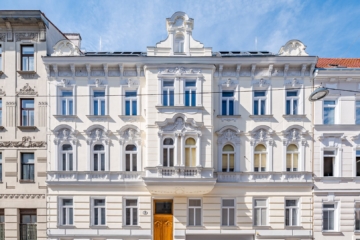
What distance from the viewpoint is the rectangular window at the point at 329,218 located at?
38.4 ft

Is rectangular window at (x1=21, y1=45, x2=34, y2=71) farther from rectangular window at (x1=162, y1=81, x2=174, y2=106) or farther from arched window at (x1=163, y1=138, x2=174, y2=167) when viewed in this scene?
arched window at (x1=163, y1=138, x2=174, y2=167)

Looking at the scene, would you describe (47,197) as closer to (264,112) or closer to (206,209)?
(206,209)

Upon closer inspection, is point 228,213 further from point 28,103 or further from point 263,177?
point 28,103

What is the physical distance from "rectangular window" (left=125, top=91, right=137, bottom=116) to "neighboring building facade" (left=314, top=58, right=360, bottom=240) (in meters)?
9.00

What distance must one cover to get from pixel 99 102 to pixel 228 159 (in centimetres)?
709

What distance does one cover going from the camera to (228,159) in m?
11.8

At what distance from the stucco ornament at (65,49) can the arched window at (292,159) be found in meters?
11.7

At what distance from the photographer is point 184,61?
37.1ft

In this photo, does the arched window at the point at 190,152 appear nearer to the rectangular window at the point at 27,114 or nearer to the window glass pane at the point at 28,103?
the rectangular window at the point at 27,114

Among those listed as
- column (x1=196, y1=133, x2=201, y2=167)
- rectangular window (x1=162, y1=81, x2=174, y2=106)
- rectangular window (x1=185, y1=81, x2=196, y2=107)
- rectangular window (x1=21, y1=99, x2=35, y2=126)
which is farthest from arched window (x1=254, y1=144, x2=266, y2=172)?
rectangular window (x1=21, y1=99, x2=35, y2=126)

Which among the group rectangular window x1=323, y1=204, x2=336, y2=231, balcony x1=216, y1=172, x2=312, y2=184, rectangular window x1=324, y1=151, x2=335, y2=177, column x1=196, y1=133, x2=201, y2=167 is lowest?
rectangular window x1=323, y1=204, x2=336, y2=231

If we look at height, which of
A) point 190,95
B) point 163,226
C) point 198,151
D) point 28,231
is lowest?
point 28,231

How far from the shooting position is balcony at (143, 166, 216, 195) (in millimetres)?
10852

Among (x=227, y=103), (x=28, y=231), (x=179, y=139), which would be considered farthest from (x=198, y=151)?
(x=28, y=231)
